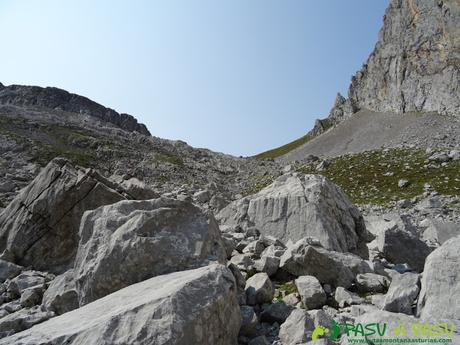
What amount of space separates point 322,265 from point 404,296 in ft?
9.44

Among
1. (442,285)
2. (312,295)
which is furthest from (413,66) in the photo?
(442,285)

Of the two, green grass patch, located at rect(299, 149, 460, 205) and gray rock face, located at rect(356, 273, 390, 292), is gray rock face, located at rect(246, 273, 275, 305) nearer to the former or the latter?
gray rock face, located at rect(356, 273, 390, 292)

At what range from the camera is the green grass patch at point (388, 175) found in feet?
119

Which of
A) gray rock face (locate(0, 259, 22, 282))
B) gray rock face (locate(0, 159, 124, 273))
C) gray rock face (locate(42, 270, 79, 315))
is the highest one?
gray rock face (locate(0, 159, 124, 273))

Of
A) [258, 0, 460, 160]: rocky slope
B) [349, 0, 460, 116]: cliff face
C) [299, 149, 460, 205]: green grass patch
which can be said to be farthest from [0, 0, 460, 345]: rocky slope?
[349, 0, 460, 116]: cliff face

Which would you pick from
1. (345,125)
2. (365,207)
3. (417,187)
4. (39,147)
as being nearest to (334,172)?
(417,187)

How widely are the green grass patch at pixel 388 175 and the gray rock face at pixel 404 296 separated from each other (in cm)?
2910

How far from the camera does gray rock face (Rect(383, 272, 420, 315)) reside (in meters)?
6.79

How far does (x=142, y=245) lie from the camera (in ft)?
26.5

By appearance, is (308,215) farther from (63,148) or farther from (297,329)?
(63,148)

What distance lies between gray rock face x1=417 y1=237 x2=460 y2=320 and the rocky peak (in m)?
147

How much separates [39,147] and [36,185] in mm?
61346

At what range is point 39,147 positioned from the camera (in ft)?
233

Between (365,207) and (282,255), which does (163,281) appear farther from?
(365,207)
